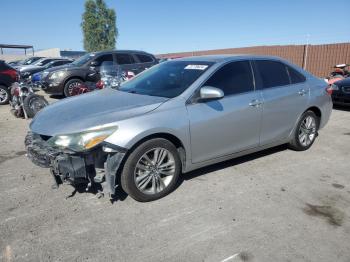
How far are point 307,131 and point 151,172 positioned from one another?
3186mm

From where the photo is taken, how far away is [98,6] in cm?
6328

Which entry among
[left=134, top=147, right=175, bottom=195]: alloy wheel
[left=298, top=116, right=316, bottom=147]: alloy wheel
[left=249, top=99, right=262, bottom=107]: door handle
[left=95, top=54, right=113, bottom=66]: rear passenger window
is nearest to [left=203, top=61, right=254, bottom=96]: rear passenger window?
[left=249, top=99, right=262, bottom=107]: door handle

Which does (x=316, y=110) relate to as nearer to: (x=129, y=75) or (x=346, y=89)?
(x=346, y=89)

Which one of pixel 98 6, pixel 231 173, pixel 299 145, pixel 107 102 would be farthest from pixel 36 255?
pixel 98 6

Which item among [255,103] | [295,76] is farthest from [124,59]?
[255,103]

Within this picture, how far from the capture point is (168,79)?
176 inches

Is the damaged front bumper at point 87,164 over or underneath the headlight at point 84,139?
underneath

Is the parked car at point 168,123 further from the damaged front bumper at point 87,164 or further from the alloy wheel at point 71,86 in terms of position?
the alloy wheel at point 71,86

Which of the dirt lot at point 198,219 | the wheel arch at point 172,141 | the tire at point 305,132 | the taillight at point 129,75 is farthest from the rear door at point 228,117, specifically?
the taillight at point 129,75

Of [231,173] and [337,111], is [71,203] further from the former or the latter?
[337,111]

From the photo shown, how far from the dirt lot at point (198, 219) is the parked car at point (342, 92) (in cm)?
528

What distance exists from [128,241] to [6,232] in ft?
4.04

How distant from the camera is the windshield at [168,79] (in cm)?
412

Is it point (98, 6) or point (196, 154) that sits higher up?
point (98, 6)
